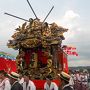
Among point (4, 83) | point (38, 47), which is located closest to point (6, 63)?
point (38, 47)

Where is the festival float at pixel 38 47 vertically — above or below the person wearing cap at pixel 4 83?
above

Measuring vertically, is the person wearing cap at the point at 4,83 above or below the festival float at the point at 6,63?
below

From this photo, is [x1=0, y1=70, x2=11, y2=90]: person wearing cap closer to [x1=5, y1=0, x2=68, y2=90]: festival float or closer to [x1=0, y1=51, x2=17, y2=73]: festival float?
[x1=5, y1=0, x2=68, y2=90]: festival float

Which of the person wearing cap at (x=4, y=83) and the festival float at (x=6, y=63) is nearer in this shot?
the person wearing cap at (x=4, y=83)

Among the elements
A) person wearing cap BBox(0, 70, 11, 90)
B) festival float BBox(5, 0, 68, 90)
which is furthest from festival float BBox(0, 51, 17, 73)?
person wearing cap BBox(0, 70, 11, 90)

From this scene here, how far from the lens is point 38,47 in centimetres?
1542

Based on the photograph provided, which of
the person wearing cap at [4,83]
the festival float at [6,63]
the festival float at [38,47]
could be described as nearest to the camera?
the person wearing cap at [4,83]

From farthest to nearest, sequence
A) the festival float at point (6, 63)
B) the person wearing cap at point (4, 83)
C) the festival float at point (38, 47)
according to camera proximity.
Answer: the festival float at point (6, 63) → the festival float at point (38, 47) → the person wearing cap at point (4, 83)

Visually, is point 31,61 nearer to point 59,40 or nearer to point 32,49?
point 32,49

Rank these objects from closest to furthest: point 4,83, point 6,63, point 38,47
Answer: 1. point 4,83
2. point 38,47
3. point 6,63

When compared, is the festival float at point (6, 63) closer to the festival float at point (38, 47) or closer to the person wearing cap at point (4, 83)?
the festival float at point (38, 47)

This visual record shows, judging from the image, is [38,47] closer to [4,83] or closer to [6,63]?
[4,83]

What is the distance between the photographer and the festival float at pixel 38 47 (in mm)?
15031

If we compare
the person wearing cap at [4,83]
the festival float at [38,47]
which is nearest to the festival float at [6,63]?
the festival float at [38,47]
